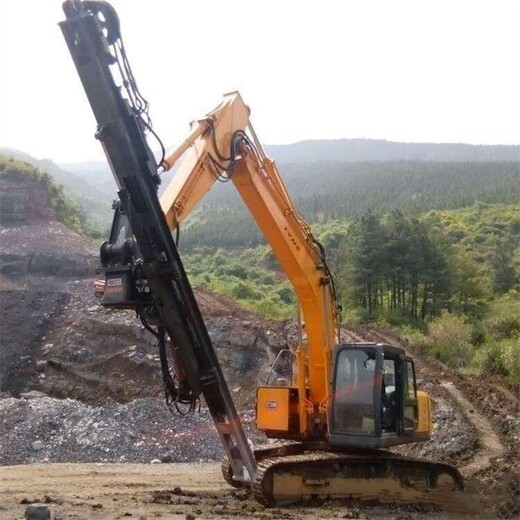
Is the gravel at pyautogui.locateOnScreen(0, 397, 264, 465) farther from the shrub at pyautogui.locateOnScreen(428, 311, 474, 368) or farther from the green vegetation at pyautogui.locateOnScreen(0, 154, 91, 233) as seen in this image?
the green vegetation at pyautogui.locateOnScreen(0, 154, 91, 233)

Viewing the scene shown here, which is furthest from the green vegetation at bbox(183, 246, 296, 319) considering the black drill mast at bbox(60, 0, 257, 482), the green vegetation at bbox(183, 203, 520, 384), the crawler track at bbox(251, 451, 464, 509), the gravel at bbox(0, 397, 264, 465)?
the black drill mast at bbox(60, 0, 257, 482)

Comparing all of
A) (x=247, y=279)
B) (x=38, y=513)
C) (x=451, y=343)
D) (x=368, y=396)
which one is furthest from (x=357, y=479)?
(x=247, y=279)

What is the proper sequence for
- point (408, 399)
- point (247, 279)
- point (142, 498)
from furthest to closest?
point (247, 279)
point (408, 399)
point (142, 498)

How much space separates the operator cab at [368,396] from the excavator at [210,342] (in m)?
0.01

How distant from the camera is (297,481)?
907 centimetres

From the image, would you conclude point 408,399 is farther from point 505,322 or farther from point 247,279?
point 247,279

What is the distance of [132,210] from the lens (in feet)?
26.0

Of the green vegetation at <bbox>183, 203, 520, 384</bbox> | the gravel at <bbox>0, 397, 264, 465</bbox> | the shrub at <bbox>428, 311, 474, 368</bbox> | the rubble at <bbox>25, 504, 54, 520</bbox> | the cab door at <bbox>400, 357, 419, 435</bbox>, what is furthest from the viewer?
the green vegetation at <bbox>183, 203, 520, 384</bbox>

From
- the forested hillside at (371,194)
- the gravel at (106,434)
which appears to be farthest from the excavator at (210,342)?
A: the forested hillside at (371,194)

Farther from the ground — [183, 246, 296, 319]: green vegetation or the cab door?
the cab door

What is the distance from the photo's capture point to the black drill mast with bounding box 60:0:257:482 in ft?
25.0

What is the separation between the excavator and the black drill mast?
0.01 meters

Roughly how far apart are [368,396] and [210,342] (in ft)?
7.34

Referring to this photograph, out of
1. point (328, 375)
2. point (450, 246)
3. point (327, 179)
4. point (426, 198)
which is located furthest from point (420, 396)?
point (327, 179)
